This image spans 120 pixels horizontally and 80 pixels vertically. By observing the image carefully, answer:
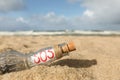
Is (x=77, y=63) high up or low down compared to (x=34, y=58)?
down

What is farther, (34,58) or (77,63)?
(77,63)

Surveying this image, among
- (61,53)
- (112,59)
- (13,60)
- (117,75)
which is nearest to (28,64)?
(13,60)

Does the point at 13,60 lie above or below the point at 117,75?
above

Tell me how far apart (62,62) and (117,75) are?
4.45ft

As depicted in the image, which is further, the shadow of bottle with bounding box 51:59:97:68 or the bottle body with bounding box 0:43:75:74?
the shadow of bottle with bounding box 51:59:97:68

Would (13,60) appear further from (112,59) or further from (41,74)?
(112,59)

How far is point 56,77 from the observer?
4680 millimetres

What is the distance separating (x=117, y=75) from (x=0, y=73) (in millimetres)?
2502

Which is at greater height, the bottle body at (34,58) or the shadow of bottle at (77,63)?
the bottle body at (34,58)

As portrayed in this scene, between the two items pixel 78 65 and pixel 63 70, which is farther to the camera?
pixel 78 65

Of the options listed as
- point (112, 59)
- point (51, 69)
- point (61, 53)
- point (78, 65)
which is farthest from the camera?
point (112, 59)

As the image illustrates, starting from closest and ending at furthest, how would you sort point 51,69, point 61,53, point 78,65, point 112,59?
point 51,69, point 61,53, point 78,65, point 112,59

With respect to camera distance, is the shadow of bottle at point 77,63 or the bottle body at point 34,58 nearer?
the bottle body at point 34,58

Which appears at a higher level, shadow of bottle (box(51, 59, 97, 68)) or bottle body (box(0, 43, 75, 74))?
bottle body (box(0, 43, 75, 74))
